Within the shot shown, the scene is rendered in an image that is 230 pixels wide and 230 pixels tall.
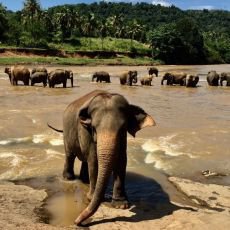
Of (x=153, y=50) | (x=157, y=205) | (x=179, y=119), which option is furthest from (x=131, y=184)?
(x=153, y=50)

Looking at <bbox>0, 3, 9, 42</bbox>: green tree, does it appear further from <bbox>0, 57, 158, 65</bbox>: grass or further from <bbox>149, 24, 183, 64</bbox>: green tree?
<bbox>149, 24, 183, 64</bbox>: green tree

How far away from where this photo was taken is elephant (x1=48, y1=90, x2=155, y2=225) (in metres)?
6.29

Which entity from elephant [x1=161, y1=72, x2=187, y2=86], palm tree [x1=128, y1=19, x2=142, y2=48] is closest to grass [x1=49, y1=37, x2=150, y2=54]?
palm tree [x1=128, y1=19, x2=142, y2=48]

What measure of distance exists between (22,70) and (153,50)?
57795mm

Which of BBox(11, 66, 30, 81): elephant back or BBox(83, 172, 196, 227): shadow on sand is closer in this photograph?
BBox(83, 172, 196, 227): shadow on sand

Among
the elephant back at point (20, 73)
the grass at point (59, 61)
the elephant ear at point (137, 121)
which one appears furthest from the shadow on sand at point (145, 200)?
the grass at point (59, 61)

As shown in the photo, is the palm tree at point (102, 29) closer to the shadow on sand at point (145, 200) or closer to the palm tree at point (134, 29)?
the palm tree at point (134, 29)

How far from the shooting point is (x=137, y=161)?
1051 centimetres

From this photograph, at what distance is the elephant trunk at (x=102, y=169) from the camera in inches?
245

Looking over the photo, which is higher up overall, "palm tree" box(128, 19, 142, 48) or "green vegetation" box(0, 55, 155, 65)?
"palm tree" box(128, 19, 142, 48)

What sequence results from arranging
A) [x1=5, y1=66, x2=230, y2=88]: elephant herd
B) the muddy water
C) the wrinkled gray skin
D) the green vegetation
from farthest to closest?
the green vegetation → the wrinkled gray skin → [x1=5, y1=66, x2=230, y2=88]: elephant herd → the muddy water

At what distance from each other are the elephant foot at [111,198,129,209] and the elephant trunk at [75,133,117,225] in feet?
3.10

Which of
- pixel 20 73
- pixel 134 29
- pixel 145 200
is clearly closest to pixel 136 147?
pixel 145 200

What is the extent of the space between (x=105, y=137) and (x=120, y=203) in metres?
1.38
